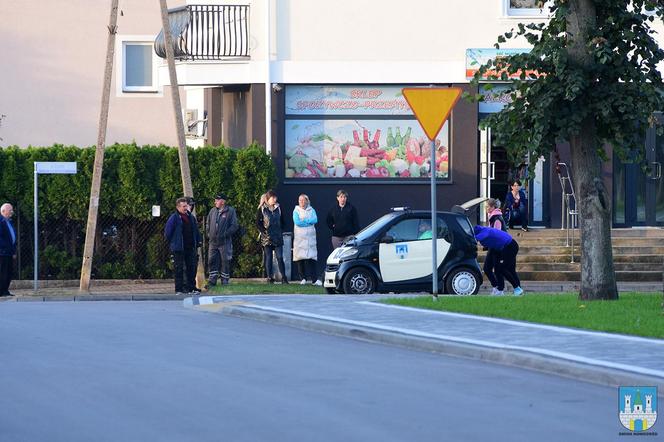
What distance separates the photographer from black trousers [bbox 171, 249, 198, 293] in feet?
84.6

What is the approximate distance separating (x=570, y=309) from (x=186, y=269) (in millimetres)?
9690

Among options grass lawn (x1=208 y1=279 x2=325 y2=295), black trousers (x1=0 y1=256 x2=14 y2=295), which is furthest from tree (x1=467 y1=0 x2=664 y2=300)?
black trousers (x1=0 y1=256 x2=14 y2=295)

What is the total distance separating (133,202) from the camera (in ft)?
96.2

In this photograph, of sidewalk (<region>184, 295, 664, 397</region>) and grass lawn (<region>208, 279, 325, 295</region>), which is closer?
sidewalk (<region>184, 295, 664, 397</region>)

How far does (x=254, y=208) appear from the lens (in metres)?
29.5

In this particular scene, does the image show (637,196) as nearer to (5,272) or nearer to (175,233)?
(175,233)

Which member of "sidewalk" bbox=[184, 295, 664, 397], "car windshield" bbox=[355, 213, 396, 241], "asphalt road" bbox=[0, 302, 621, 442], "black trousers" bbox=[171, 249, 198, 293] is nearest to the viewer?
"asphalt road" bbox=[0, 302, 621, 442]

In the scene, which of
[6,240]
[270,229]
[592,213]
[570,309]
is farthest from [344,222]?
[570,309]

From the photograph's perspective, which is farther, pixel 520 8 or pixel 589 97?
pixel 520 8

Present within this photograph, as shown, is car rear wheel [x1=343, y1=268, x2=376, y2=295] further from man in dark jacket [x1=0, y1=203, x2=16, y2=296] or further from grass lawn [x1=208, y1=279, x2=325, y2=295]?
man in dark jacket [x1=0, y1=203, x2=16, y2=296]

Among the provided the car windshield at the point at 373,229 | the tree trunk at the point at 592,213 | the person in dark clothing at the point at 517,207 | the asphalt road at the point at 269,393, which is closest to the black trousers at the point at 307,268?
the car windshield at the point at 373,229

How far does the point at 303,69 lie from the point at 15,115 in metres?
13.8

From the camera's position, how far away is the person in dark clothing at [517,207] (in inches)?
1169

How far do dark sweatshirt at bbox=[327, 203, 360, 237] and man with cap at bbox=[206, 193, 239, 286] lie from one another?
1.92 m
